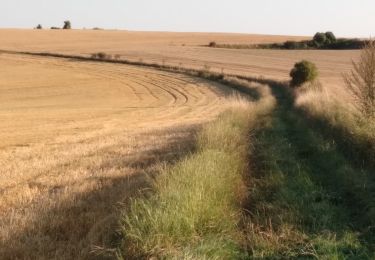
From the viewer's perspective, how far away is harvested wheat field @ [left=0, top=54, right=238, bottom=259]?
7.05m

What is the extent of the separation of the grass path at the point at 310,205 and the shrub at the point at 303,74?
2938cm

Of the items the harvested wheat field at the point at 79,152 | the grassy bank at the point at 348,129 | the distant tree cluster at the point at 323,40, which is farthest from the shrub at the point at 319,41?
the grassy bank at the point at 348,129

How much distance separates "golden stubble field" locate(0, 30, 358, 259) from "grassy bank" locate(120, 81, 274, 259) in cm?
67

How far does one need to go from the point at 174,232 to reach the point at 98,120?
21.3m

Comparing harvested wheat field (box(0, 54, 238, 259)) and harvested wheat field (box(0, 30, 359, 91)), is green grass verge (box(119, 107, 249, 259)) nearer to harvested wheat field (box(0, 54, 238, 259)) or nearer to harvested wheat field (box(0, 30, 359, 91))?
harvested wheat field (box(0, 54, 238, 259))

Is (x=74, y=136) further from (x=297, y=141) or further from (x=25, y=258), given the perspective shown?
(x=25, y=258)

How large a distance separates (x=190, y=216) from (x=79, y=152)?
953 cm

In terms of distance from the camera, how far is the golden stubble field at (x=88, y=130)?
7309mm

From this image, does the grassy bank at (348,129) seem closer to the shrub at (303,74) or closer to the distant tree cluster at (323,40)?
the shrub at (303,74)

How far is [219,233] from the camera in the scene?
255 inches

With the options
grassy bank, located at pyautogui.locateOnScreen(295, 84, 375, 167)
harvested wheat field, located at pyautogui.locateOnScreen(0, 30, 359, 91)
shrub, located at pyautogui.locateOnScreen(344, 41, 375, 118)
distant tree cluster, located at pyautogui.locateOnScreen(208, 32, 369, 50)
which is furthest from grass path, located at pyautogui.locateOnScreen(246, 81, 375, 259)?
distant tree cluster, located at pyautogui.locateOnScreen(208, 32, 369, 50)

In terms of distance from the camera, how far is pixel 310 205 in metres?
8.30

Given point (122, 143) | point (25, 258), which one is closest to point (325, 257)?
point (25, 258)

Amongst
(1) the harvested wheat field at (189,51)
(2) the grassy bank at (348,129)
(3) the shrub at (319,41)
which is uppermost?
(2) the grassy bank at (348,129)
